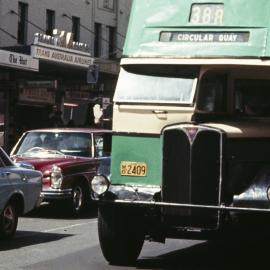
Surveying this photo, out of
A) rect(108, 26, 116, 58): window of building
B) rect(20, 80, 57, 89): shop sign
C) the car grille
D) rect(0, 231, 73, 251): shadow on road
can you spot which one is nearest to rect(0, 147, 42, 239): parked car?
rect(0, 231, 73, 251): shadow on road

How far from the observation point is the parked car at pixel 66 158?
45.2 feet

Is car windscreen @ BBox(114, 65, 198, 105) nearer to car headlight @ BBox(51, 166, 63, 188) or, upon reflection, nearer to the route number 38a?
the route number 38a

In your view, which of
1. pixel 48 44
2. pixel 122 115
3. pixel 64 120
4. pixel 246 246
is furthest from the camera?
pixel 64 120

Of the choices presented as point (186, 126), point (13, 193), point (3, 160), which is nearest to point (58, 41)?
point (3, 160)

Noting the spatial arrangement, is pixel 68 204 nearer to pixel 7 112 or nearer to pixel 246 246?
pixel 246 246

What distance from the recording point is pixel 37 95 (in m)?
31.7

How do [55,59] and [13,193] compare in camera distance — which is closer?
[13,193]

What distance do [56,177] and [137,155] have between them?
18.9ft

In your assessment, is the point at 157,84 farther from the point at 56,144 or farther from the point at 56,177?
the point at 56,144

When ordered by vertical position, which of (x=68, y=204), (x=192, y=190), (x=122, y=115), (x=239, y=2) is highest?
(x=239, y=2)

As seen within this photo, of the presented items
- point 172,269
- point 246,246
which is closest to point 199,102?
point 172,269

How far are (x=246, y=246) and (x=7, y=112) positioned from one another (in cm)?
1988

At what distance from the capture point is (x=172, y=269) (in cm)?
854

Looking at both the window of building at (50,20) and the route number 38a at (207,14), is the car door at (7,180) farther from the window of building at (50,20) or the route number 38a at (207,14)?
the window of building at (50,20)
